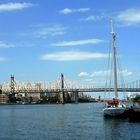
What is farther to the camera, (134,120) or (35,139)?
(134,120)

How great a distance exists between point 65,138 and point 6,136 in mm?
6786

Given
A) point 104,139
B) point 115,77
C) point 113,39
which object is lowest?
point 104,139

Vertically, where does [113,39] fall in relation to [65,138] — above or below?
above

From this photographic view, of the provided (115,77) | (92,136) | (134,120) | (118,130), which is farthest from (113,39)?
(92,136)

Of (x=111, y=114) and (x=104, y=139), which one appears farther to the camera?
(x=111, y=114)

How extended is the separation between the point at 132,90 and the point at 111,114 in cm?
11503

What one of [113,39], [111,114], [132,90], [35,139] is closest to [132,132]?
[35,139]

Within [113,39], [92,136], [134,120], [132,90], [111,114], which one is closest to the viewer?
[92,136]

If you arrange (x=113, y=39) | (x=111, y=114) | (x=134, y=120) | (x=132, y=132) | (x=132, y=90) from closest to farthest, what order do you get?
(x=132, y=132), (x=134, y=120), (x=111, y=114), (x=113, y=39), (x=132, y=90)

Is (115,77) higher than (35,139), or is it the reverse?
(115,77)

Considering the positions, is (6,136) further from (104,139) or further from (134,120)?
(134,120)

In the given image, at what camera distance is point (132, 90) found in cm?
19288

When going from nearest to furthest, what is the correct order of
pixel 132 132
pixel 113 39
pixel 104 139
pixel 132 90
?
pixel 104 139, pixel 132 132, pixel 113 39, pixel 132 90

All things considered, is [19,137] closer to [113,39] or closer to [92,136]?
[92,136]
